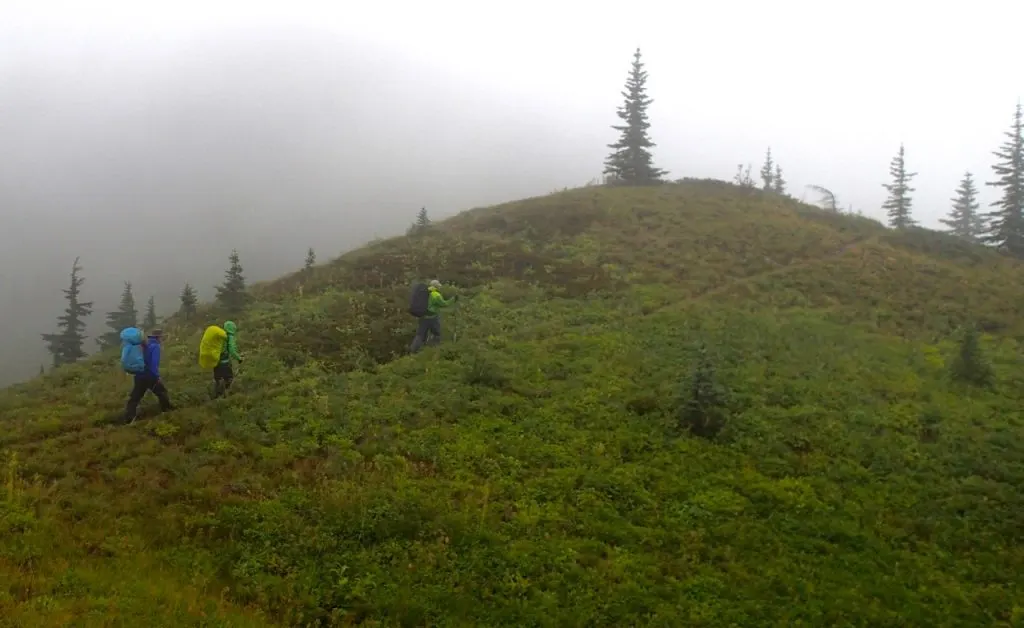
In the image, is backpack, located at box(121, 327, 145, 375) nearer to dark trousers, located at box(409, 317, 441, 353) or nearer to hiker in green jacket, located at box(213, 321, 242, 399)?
hiker in green jacket, located at box(213, 321, 242, 399)

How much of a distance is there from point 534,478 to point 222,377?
8368mm

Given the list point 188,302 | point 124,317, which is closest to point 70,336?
point 124,317

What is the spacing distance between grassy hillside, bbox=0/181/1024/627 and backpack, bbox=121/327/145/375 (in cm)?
121

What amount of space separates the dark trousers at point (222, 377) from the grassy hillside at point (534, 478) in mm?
812

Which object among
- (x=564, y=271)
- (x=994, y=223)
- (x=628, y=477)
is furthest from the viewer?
(x=994, y=223)

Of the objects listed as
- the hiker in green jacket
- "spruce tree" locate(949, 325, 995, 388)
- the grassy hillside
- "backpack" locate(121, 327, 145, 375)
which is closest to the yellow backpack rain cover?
the hiker in green jacket

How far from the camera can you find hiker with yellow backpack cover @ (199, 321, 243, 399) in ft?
50.2

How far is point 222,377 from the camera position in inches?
612

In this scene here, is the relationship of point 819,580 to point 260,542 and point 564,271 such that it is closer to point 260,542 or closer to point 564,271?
point 260,542

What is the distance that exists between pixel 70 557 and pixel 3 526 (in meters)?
1.31

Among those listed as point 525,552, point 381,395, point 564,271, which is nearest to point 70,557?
point 525,552

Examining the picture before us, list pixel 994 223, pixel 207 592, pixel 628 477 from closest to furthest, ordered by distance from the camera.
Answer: pixel 207 592, pixel 628 477, pixel 994 223

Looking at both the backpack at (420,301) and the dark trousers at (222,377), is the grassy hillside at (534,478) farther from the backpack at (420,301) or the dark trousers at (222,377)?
the backpack at (420,301)

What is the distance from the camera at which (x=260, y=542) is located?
31.7ft
